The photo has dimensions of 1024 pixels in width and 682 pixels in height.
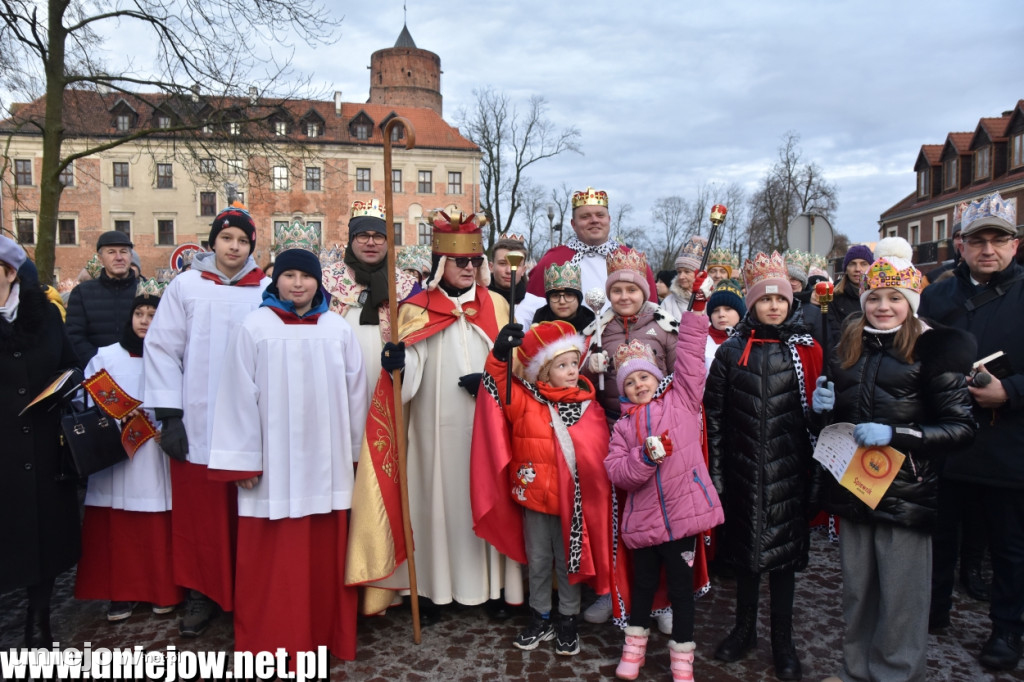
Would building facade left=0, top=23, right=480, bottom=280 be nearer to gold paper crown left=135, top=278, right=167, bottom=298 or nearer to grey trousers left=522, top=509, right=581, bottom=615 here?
gold paper crown left=135, top=278, right=167, bottom=298

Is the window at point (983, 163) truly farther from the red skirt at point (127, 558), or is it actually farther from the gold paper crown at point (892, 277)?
the red skirt at point (127, 558)

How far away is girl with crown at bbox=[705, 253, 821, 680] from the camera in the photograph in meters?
3.66

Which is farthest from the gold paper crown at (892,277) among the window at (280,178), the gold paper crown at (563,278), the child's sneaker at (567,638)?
the window at (280,178)

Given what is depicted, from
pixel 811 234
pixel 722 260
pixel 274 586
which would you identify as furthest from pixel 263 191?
pixel 274 586

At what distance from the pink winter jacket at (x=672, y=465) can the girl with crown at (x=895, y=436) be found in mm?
607

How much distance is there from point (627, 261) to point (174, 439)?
2.99 metres

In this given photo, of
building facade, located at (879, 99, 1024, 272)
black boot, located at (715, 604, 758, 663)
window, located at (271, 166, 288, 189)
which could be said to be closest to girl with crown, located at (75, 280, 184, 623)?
black boot, located at (715, 604, 758, 663)

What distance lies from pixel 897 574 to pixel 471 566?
233 cm

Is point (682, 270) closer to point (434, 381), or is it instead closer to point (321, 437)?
point (434, 381)

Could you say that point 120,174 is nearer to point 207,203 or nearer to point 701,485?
point 207,203

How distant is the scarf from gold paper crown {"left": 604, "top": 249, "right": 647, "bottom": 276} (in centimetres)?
150

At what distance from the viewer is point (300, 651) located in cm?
377

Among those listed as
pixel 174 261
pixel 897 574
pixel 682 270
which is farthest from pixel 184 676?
pixel 174 261

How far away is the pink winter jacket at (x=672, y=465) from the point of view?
3.57m
